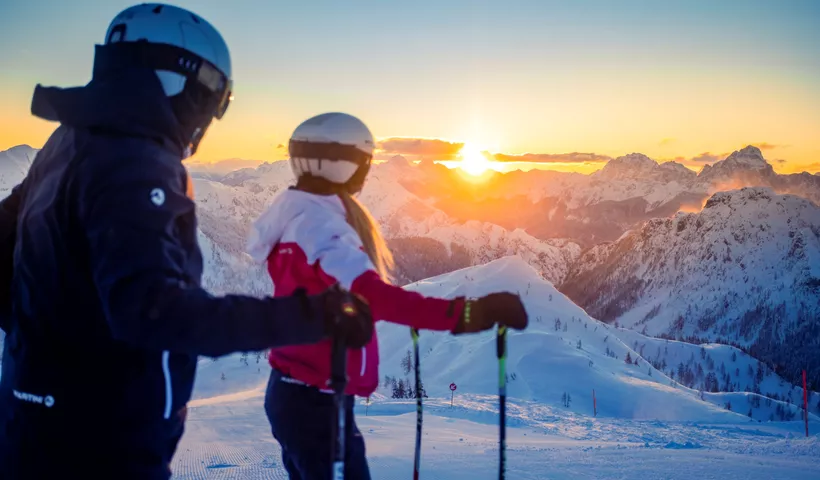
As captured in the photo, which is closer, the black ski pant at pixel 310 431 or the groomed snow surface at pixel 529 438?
the black ski pant at pixel 310 431

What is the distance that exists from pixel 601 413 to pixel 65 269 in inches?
982

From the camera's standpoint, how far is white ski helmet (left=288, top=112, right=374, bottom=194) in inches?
120

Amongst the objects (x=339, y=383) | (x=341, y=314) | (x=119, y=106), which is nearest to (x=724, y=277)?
(x=339, y=383)

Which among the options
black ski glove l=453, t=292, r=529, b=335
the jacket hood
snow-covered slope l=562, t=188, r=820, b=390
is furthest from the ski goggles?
snow-covered slope l=562, t=188, r=820, b=390

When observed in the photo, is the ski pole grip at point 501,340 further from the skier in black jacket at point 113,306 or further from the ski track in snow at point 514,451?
the ski track in snow at point 514,451

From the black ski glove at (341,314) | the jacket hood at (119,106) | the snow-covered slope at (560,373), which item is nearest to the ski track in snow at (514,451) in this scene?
the black ski glove at (341,314)

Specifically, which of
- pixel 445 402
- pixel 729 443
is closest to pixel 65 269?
pixel 729 443

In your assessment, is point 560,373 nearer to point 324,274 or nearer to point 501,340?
point 501,340

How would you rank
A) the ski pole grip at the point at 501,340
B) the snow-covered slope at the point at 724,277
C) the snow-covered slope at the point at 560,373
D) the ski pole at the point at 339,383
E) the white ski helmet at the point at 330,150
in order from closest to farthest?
1. the ski pole at the point at 339,383
2. the ski pole grip at the point at 501,340
3. the white ski helmet at the point at 330,150
4. the snow-covered slope at the point at 560,373
5. the snow-covered slope at the point at 724,277

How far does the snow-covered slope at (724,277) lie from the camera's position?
13788cm

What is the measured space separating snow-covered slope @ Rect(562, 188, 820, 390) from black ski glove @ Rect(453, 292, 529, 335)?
138 meters

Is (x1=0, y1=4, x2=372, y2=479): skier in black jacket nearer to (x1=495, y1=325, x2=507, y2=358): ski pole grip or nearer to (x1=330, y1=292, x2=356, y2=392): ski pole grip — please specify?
(x1=330, y1=292, x2=356, y2=392): ski pole grip

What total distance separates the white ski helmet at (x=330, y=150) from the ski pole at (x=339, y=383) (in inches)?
44.3

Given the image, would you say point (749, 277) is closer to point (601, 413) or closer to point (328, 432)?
point (601, 413)
